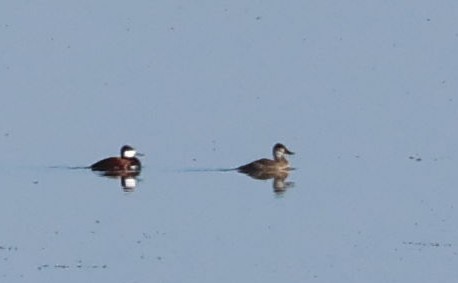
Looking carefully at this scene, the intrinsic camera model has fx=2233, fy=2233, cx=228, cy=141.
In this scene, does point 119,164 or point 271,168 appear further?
point 271,168

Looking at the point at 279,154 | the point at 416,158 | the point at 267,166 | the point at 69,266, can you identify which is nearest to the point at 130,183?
the point at 267,166

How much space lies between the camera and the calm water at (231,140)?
1816cm

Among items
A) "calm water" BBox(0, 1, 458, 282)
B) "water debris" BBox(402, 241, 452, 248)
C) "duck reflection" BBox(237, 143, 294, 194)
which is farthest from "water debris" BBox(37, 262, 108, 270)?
"duck reflection" BBox(237, 143, 294, 194)

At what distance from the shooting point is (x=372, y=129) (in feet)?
86.0

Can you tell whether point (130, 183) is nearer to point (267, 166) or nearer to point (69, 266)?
point (267, 166)

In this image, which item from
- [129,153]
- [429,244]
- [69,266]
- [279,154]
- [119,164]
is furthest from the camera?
[279,154]

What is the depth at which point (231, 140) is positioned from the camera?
83.7ft

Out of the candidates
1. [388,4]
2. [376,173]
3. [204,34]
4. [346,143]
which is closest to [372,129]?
[346,143]

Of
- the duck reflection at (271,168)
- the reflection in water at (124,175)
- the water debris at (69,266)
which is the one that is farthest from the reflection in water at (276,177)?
the water debris at (69,266)

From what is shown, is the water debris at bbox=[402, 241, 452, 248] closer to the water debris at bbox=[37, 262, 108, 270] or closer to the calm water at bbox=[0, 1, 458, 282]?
the calm water at bbox=[0, 1, 458, 282]

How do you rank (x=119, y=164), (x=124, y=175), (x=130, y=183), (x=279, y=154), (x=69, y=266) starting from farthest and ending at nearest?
(x=279, y=154) → (x=119, y=164) → (x=124, y=175) → (x=130, y=183) → (x=69, y=266)

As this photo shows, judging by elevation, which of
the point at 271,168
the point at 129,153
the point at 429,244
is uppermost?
the point at 129,153

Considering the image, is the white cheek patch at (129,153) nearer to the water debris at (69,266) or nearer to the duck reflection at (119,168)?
the duck reflection at (119,168)

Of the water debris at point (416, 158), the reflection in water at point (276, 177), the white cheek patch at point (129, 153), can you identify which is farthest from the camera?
the white cheek patch at point (129, 153)
